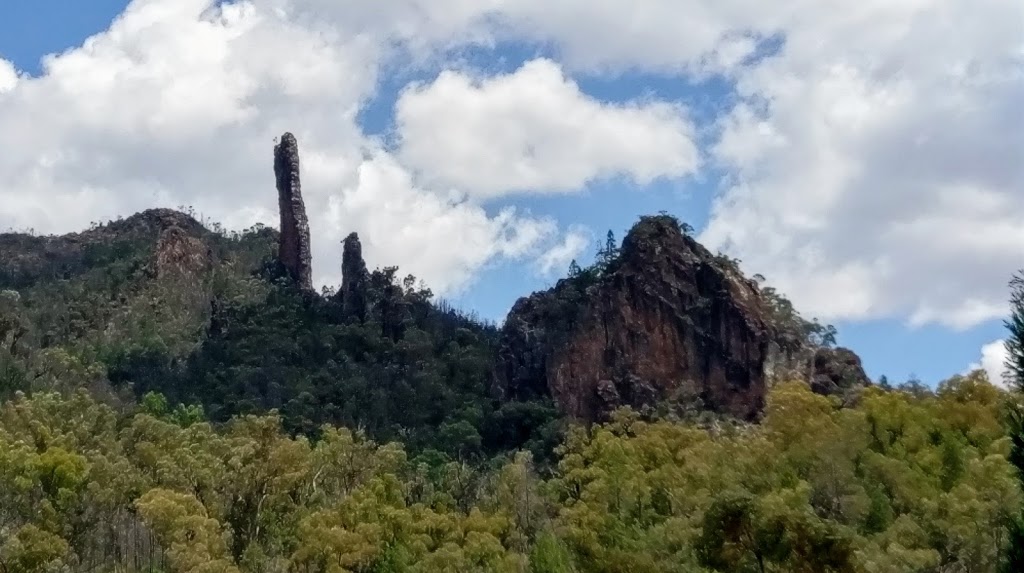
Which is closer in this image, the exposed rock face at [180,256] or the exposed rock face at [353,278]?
the exposed rock face at [353,278]

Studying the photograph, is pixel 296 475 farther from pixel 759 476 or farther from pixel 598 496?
pixel 759 476

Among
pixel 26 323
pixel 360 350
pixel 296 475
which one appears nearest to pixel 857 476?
pixel 296 475

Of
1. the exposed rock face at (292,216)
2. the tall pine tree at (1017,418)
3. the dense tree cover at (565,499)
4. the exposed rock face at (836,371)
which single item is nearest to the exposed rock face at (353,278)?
the exposed rock face at (292,216)

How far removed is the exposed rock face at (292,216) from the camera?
A: 102 meters

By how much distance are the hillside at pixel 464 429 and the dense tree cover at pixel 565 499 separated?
0.32 ft

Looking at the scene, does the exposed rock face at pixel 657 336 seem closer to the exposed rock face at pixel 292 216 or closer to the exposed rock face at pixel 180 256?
the exposed rock face at pixel 292 216

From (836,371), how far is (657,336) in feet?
34.3

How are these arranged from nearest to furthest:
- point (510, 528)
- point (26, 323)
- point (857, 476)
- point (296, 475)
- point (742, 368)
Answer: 1. point (857, 476)
2. point (296, 475)
3. point (510, 528)
4. point (742, 368)
5. point (26, 323)

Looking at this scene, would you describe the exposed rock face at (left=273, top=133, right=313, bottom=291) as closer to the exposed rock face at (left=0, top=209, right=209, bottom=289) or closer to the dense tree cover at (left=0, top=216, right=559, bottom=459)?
the dense tree cover at (left=0, top=216, right=559, bottom=459)

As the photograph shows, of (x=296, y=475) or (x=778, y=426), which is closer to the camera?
(x=778, y=426)

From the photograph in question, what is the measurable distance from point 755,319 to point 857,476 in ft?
128

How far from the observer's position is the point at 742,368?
2643 inches

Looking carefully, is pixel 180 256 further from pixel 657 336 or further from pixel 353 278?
pixel 657 336

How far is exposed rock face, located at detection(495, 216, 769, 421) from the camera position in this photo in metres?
67.2
